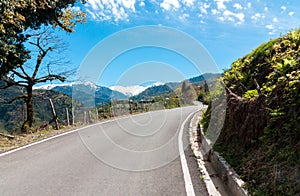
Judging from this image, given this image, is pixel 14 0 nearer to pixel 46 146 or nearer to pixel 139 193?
pixel 46 146

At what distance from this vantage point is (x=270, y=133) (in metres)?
5.11

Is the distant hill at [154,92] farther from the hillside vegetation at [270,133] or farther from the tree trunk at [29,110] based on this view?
the hillside vegetation at [270,133]

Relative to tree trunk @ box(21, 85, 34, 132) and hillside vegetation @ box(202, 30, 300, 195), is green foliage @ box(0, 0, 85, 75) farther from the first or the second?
hillside vegetation @ box(202, 30, 300, 195)

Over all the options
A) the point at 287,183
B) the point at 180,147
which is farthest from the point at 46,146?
the point at 287,183

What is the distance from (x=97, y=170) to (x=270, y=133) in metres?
3.87

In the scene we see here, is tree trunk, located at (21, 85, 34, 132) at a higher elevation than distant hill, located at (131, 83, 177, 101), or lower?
lower

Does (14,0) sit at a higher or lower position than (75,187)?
higher

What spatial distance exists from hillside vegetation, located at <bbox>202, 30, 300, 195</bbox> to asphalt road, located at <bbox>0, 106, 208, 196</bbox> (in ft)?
3.35

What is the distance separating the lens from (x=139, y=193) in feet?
15.7

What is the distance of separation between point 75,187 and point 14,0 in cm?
912

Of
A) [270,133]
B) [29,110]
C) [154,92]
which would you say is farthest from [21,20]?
[154,92]

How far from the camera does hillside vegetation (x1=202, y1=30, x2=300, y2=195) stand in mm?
4078

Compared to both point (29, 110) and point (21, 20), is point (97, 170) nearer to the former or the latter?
point (21, 20)

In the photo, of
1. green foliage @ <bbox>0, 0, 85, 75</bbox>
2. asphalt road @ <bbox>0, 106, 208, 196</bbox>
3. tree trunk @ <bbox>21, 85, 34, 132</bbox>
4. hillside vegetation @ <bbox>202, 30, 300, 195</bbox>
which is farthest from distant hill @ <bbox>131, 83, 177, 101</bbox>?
hillside vegetation @ <bbox>202, 30, 300, 195</bbox>
